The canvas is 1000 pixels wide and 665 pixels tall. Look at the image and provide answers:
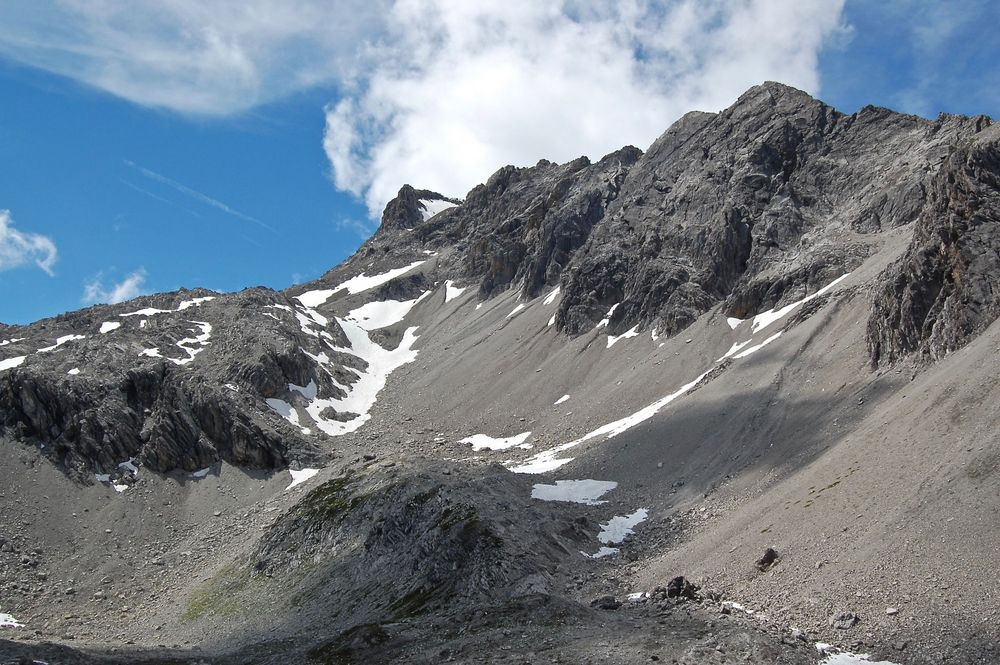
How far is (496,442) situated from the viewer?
79.0 m

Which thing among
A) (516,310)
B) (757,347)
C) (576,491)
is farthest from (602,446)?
(516,310)

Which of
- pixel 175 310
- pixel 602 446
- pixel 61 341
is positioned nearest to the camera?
pixel 602 446

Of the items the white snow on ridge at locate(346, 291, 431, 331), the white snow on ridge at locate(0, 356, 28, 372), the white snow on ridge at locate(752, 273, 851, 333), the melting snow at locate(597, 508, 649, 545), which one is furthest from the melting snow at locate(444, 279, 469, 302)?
the melting snow at locate(597, 508, 649, 545)

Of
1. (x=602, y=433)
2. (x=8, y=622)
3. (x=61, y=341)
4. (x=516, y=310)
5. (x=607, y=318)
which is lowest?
(x=602, y=433)

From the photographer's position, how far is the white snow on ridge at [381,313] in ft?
504

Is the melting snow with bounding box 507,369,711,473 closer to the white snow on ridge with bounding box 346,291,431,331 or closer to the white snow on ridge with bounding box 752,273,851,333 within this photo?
the white snow on ridge with bounding box 752,273,851,333

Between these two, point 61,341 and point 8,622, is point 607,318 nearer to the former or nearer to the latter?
point 8,622

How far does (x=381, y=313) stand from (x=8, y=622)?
108 metres

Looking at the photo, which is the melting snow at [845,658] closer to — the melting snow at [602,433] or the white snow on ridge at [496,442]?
the melting snow at [602,433]

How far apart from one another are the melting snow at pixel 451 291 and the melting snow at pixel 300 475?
260 feet

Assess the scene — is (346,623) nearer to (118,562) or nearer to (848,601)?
(848,601)

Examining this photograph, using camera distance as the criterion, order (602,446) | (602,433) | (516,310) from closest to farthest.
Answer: (602,446) < (602,433) < (516,310)

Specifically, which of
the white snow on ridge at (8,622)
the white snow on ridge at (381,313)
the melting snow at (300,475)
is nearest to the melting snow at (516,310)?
the white snow on ridge at (381,313)

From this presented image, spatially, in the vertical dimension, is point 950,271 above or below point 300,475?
below
